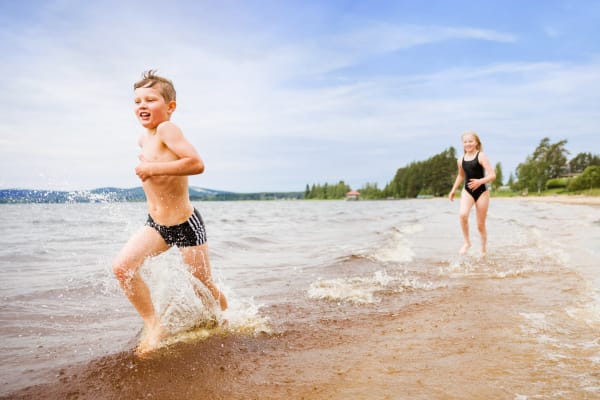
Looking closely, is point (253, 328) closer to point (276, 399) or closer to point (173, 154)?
point (276, 399)

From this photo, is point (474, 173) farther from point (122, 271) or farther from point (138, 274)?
point (122, 271)

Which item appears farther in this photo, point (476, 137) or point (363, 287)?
point (476, 137)

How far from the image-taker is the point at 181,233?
12.1 ft

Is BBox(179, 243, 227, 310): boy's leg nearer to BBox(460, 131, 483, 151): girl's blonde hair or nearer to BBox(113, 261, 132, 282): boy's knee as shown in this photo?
BBox(113, 261, 132, 282): boy's knee

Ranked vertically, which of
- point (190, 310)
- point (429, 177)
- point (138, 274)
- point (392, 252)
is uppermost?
point (429, 177)

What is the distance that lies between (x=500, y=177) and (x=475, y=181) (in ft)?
384

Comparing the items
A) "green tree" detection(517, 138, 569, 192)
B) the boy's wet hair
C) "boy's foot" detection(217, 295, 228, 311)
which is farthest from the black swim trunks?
"green tree" detection(517, 138, 569, 192)

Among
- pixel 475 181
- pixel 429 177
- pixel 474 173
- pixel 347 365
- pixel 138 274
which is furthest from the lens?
pixel 429 177

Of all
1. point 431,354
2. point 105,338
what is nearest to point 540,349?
point 431,354

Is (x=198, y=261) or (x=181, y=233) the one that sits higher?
(x=181, y=233)

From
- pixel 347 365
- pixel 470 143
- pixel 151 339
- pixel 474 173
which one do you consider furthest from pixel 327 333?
pixel 470 143

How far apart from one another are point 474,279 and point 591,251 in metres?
3.58

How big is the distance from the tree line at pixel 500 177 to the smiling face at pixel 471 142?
64996 millimetres

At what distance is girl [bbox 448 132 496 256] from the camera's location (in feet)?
27.6
